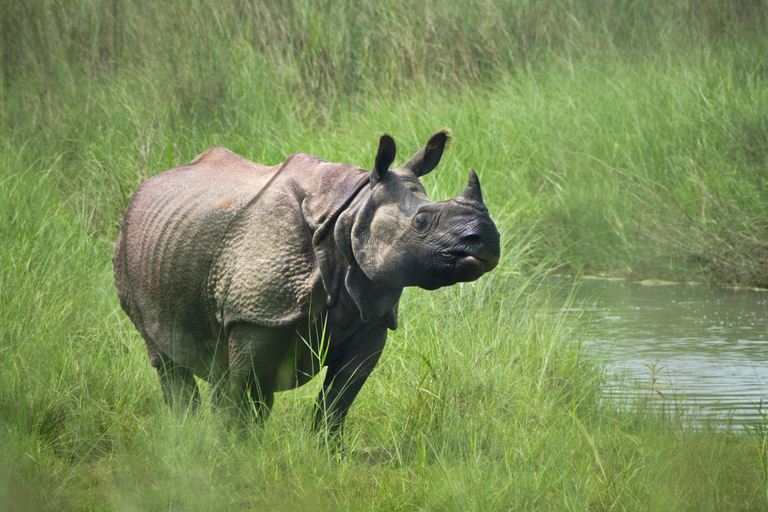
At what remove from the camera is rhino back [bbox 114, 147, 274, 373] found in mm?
3350

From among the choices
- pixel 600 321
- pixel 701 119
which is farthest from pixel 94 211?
pixel 701 119

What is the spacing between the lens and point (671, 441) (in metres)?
3.42

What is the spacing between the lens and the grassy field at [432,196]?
3.15m

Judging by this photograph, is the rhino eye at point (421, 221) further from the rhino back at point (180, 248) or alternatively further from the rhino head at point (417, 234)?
the rhino back at point (180, 248)

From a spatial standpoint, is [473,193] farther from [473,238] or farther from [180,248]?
[180,248]

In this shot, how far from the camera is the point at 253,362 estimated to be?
10.5 feet

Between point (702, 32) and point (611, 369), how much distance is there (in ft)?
21.5

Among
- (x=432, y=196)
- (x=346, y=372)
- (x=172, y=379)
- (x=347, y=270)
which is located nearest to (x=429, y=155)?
(x=347, y=270)

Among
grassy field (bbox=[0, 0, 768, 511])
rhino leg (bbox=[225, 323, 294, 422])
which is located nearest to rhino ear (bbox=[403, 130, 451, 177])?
rhino leg (bbox=[225, 323, 294, 422])

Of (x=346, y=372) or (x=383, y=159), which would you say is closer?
(x=383, y=159)

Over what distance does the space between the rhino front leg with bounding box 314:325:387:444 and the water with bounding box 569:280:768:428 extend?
1.26 m

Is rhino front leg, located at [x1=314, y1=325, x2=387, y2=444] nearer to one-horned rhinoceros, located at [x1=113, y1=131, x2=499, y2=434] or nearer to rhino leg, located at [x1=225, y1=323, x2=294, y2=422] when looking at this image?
one-horned rhinoceros, located at [x1=113, y1=131, x2=499, y2=434]

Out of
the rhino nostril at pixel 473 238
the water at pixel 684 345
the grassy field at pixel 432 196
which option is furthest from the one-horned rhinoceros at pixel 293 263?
the water at pixel 684 345

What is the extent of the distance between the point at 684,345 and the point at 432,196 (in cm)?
174
